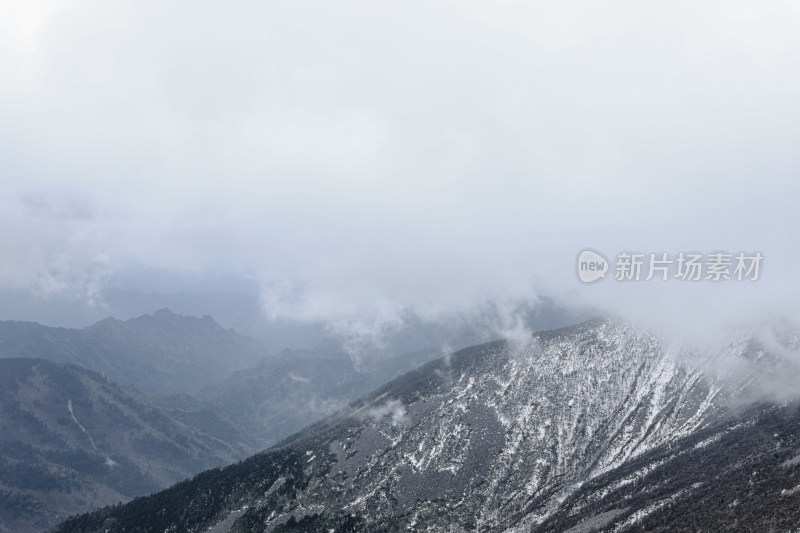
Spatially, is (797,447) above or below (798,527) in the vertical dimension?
below

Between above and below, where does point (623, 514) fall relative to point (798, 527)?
below

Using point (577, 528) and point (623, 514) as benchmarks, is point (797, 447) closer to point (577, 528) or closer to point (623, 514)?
point (623, 514)

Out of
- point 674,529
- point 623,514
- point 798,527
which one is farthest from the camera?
point 623,514

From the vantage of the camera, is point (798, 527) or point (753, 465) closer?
point (798, 527)

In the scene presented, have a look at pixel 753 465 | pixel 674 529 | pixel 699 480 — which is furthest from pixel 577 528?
pixel 753 465

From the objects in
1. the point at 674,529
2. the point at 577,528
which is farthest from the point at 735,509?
the point at 577,528

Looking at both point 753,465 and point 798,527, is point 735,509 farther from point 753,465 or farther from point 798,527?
point 753,465

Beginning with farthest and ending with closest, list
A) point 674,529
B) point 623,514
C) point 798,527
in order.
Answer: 1. point 623,514
2. point 674,529
3. point 798,527

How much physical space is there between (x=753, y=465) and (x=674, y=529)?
59.5 metres

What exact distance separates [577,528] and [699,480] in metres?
52.7

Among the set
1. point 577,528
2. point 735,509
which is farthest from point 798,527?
point 577,528

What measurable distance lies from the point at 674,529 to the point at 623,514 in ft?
95.9

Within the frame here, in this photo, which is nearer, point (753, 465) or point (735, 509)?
point (735, 509)

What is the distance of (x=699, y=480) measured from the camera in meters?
199
